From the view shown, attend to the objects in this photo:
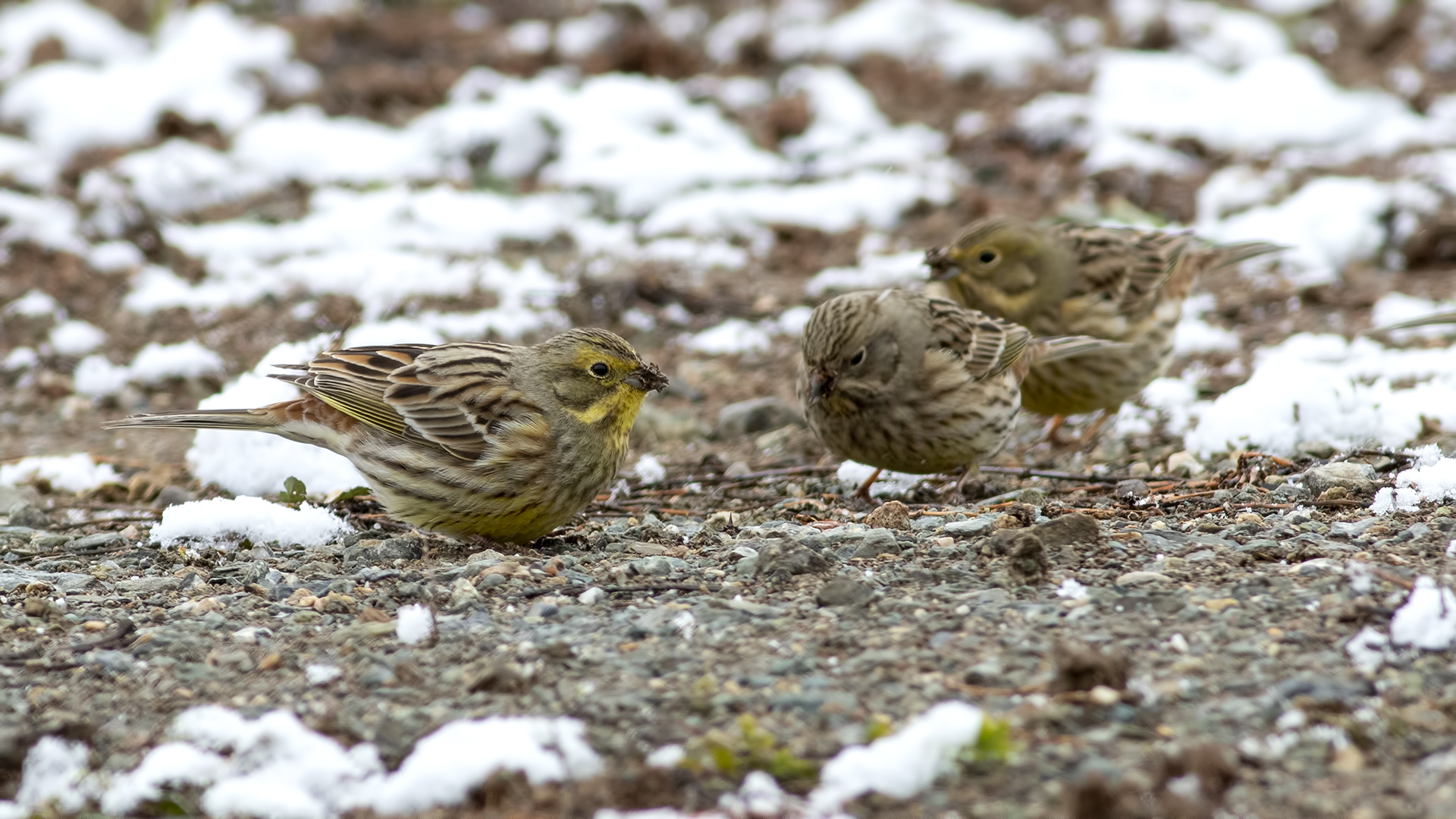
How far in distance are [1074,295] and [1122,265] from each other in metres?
0.32

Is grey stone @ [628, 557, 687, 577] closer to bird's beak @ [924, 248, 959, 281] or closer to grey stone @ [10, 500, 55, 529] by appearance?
grey stone @ [10, 500, 55, 529]

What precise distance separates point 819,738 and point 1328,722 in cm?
120

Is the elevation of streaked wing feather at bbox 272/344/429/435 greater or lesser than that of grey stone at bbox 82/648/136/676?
greater

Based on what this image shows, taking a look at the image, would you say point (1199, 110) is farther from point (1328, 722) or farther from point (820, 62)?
point (1328, 722)

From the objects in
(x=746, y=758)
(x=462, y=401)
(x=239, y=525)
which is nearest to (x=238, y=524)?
(x=239, y=525)

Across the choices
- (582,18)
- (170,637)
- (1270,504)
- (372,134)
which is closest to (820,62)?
(582,18)

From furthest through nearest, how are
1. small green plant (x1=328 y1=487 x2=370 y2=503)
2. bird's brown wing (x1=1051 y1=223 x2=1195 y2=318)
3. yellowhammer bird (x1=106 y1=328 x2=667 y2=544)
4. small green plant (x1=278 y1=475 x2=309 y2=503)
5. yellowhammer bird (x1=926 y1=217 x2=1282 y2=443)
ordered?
bird's brown wing (x1=1051 y1=223 x2=1195 y2=318)
yellowhammer bird (x1=926 y1=217 x2=1282 y2=443)
small green plant (x1=328 y1=487 x2=370 y2=503)
small green plant (x1=278 y1=475 x2=309 y2=503)
yellowhammer bird (x1=106 y1=328 x2=667 y2=544)

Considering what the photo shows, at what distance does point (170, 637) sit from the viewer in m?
4.13

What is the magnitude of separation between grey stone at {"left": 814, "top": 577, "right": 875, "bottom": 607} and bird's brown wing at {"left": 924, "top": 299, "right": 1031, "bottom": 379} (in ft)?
7.34

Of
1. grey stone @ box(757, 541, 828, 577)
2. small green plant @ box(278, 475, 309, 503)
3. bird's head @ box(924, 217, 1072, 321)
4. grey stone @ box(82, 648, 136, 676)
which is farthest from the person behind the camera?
bird's head @ box(924, 217, 1072, 321)

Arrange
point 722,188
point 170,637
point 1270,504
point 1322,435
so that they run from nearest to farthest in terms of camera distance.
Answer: point 170,637, point 1270,504, point 1322,435, point 722,188

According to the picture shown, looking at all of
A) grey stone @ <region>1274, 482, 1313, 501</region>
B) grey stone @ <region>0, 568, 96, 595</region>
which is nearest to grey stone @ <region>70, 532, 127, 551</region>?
grey stone @ <region>0, 568, 96, 595</region>

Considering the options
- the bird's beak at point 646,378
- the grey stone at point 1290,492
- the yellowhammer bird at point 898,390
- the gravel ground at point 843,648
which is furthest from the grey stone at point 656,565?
the grey stone at point 1290,492

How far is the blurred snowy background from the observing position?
302 inches
